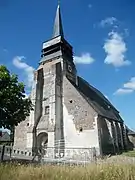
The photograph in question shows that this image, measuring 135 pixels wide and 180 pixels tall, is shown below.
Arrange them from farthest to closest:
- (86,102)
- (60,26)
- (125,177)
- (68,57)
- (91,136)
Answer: (60,26) < (68,57) < (86,102) < (91,136) < (125,177)

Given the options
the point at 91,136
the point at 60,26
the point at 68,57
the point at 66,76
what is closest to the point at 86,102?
the point at 91,136

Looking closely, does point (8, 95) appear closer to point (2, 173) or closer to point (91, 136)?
point (2, 173)

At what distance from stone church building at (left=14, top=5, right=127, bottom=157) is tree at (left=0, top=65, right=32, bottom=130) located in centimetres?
818

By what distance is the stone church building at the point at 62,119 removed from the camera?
22062 millimetres

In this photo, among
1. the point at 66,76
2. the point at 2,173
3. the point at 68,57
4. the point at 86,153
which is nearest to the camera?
the point at 2,173

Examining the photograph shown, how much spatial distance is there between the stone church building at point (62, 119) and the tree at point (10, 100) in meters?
8.18

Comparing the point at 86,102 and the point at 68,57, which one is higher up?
the point at 68,57

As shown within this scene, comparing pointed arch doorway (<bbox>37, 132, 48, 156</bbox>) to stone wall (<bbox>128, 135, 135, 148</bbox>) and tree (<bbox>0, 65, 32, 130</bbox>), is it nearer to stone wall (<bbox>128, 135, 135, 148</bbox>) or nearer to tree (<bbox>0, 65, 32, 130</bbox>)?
tree (<bbox>0, 65, 32, 130</bbox>)

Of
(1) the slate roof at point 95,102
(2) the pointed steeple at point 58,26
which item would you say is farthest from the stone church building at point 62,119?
(2) the pointed steeple at point 58,26

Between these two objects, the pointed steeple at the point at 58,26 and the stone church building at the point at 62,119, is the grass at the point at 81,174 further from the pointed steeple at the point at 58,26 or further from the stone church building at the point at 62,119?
the pointed steeple at the point at 58,26

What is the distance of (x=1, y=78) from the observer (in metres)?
14.3

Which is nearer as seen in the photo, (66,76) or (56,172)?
(56,172)

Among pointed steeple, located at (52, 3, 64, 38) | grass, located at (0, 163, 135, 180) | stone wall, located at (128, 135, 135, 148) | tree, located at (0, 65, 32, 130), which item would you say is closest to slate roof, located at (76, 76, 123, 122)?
stone wall, located at (128, 135, 135, 148)

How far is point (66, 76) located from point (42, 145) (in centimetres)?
1028
